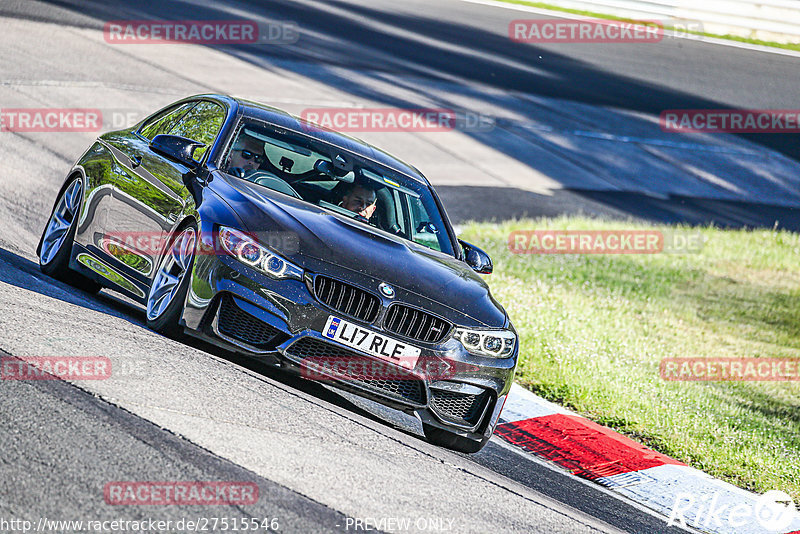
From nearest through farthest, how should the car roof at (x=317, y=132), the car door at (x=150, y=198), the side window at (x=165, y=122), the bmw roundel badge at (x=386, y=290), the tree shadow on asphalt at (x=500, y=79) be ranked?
the bmw roundel badge at (x=386, y=290) → the car door at (x=150, y=198) → the car roof at (x=317, y=132) → the side window at (x=165, y=122) → the tree shadow on asphalt at (x=500, y=79)

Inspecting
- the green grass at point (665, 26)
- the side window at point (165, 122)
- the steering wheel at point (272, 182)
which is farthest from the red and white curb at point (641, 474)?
the green grass at point (665, 26)

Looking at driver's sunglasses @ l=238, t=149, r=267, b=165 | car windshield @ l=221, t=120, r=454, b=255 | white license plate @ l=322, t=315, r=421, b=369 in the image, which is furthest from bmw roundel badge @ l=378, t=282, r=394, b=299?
driver's sunglasses @ l=238, t=149, r=267, b=165

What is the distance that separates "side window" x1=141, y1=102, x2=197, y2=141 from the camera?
7.85m

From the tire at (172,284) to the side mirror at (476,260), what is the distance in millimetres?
2134

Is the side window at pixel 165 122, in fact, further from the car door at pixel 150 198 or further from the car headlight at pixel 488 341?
the car headlight at pixel 488 341

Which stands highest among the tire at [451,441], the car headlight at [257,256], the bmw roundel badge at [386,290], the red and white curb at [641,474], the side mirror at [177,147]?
the side mirror at [177,147]

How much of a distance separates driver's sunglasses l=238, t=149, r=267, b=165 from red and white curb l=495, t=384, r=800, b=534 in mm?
2465

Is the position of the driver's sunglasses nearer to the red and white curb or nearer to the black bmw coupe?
the black bmw coupe

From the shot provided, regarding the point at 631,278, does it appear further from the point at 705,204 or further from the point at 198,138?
the point at 198,138

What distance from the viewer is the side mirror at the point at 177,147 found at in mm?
6648

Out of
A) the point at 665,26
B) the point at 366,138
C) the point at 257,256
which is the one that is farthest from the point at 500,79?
the point at 257,256

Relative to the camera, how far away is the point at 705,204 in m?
19.3

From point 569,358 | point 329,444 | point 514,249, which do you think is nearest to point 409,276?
point 329,444

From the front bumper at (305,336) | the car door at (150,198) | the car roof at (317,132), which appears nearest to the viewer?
the front bumper at (305,336)
